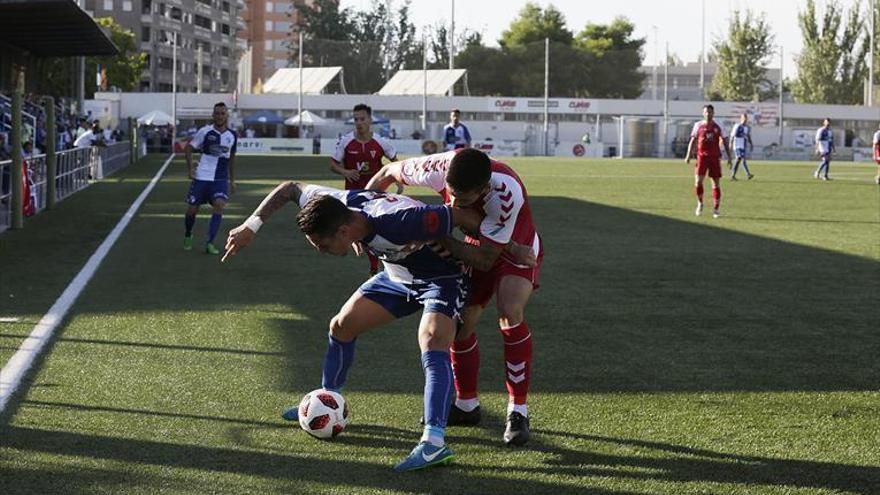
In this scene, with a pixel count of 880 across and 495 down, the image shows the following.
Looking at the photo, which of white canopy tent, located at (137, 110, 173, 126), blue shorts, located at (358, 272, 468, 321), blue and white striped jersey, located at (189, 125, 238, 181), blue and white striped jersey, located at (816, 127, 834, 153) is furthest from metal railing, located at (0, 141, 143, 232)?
white canopy tent, located at (137, 110, 173, 126)

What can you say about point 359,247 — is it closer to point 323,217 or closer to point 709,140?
point 323,217

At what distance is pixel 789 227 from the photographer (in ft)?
66.7

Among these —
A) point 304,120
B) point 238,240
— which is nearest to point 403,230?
point 238,240

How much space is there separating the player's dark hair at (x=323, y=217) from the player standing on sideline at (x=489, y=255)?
0.50 metres

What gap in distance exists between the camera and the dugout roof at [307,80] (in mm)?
91562

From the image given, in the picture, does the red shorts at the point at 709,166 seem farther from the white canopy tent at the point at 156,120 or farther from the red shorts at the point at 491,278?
the white canopy tent at the point at 156,120

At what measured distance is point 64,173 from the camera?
28219 millimetres

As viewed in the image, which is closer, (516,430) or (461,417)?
(516,430)

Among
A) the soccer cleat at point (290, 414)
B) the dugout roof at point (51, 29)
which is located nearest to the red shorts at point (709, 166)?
the dugout roof at point (51, 29)

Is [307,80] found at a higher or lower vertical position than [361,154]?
higher

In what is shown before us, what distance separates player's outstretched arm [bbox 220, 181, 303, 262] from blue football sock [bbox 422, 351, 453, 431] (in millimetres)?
1053

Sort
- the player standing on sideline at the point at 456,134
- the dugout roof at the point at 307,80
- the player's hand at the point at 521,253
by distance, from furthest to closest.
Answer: the dugout roof at the point at 307,80 → the player standing on sideline at the point at 456,134 → the player's hand at the point at 521,253

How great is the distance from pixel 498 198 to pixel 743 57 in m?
106

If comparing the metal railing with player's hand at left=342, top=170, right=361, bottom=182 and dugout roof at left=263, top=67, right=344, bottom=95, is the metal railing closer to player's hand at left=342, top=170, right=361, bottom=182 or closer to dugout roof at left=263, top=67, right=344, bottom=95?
player's hand at left=342, top=170, right=361, bottom=182
